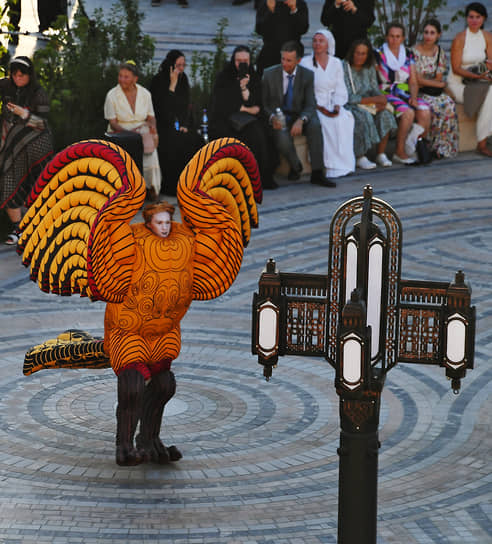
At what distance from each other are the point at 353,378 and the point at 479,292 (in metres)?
6.05

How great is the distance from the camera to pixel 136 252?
7043 millimetres

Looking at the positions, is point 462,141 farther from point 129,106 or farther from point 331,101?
point 129,106

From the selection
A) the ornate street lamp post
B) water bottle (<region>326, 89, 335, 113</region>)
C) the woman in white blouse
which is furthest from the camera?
water bottle (<region>326, 89, 335, 113</region>)

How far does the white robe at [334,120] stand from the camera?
1464cm

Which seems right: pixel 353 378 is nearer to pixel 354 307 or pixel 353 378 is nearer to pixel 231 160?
pixel 354 307

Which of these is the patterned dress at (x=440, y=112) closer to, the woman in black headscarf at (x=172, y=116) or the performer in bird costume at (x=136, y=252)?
the woman in black headscarf at (x=172, y=116)

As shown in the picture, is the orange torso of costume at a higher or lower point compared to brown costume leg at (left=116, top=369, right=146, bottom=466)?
higher

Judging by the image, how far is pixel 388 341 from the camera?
5.41m

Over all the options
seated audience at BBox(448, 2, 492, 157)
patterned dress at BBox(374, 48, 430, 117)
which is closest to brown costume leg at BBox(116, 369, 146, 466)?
patterned dress at BBox(374, 48, 430, 117)

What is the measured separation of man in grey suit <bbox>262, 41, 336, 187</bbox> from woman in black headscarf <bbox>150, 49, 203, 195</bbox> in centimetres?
103

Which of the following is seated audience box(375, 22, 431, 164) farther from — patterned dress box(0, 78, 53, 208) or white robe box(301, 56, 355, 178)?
patterned dress box(0, 78, 53, 208)

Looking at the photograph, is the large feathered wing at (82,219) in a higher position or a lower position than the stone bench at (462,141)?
higher

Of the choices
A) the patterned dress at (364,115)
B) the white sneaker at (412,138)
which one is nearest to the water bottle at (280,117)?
the patterned dress at (364,115)

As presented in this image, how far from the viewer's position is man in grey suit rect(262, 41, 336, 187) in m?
14.3
